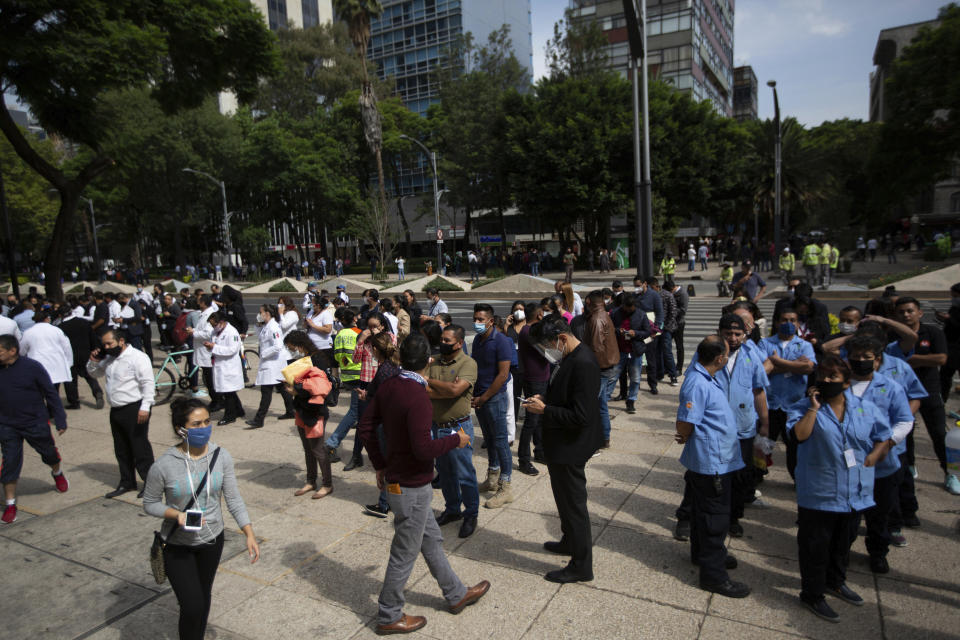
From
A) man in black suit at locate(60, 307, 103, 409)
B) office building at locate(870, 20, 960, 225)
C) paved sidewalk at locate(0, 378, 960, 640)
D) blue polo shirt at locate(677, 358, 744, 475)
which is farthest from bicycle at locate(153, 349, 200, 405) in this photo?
office building at locate(870, 20, 960, 225)

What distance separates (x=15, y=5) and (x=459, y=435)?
15.4 m

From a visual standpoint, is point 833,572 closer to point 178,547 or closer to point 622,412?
point 178,547

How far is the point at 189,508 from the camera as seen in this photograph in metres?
3.36

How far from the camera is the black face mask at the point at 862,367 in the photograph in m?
3.82

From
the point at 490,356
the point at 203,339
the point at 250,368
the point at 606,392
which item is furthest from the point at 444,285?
the point at 490,356

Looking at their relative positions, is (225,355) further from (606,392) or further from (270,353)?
(606,392)

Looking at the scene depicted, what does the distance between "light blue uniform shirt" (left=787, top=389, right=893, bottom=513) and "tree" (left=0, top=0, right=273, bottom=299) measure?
52.7 feet

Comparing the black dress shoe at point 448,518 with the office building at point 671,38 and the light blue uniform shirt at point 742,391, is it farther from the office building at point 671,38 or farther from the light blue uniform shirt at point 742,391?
the office building at point 671,38

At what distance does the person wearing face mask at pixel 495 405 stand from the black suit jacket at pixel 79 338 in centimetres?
818

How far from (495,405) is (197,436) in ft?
9.48

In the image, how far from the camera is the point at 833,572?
3871mm

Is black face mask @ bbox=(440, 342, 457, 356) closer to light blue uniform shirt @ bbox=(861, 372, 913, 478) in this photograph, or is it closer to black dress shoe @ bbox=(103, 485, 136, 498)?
light blue uniform shirt @ bbox=(861, 372, 913, 478)

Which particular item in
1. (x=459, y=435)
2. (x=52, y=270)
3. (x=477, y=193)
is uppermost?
(x=477, y=193)

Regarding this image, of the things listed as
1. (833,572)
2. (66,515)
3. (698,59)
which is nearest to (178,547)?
(66,515)
